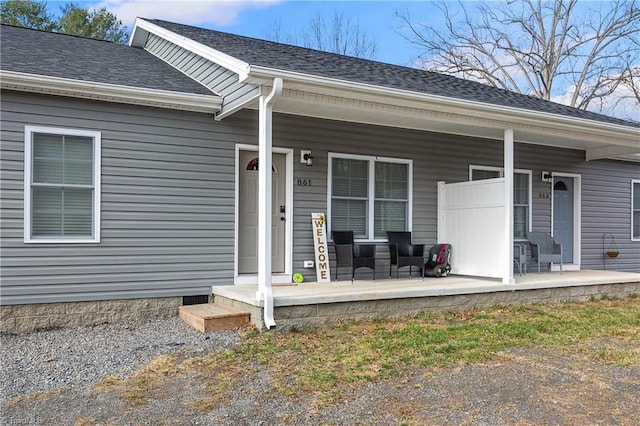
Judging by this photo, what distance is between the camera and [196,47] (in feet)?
22.4

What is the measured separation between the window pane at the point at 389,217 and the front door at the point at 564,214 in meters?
3.44

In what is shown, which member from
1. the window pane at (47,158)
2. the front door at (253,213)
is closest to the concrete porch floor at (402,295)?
the front door at (253,213)

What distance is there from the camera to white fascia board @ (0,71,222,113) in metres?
5.43

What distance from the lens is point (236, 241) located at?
6.71 metres

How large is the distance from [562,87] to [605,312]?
17.2 meters

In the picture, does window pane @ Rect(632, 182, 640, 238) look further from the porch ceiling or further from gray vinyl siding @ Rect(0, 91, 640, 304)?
gray vinyl siding @ Rect(0, 91, 640, 304)

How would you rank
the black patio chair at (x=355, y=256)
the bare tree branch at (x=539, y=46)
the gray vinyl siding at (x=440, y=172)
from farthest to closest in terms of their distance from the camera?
1. the bare tree branch at (x=539, y=46)
2. the gray vinyl siding at (x=440, y=172)
3. the black patio chair at (x=355, y=256)

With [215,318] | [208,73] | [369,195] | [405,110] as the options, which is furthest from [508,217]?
[208,73]

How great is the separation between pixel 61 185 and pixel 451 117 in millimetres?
4752

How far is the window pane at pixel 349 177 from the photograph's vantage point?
294 inches

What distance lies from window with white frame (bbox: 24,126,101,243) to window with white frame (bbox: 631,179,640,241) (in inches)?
400

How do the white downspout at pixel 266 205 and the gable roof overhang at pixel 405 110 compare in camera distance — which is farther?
the gable roof overhang at pixel 405 110

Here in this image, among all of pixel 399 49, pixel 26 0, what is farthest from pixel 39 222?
pixel 399 49

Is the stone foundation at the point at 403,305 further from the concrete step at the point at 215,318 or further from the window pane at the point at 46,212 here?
the window pane at the point at 46,212
